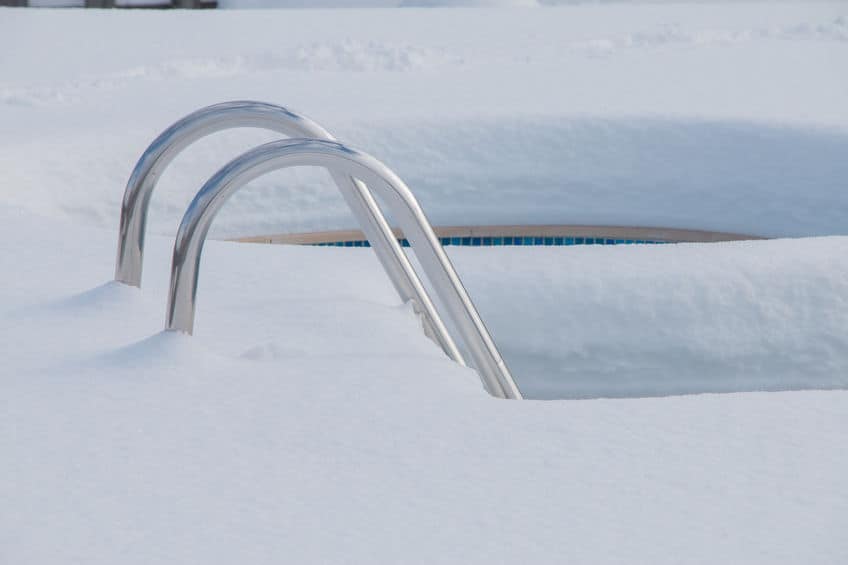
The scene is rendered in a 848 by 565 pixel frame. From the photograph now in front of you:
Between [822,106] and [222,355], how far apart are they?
10.3ft

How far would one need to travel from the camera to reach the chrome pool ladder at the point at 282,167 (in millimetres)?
1719

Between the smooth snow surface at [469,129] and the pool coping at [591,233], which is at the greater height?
the smooth snow surface at [469,129]

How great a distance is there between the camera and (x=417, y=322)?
2.21 m

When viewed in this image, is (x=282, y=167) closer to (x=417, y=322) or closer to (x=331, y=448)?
(x=331, y=448)

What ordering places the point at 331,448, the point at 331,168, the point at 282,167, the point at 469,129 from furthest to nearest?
the point at 469,129, the point at 331,168, the point at 282,167, the point at 331,448

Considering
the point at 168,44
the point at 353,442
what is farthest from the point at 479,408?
the point at 168,44

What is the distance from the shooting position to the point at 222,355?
185 cm

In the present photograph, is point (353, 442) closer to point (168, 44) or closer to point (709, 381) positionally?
point (709, 381)

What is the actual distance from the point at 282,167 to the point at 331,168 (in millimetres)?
149

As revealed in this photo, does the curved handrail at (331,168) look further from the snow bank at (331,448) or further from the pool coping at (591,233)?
the pool coping at (591,233)

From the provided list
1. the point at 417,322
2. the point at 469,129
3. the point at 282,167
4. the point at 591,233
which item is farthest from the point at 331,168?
the point at 591,233

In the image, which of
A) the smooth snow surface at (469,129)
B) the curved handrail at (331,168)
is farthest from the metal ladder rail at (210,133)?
the smooth snow surface at (469,129)

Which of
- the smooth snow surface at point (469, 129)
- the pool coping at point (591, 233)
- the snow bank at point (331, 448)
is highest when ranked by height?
the snow bank at point (331, 448)

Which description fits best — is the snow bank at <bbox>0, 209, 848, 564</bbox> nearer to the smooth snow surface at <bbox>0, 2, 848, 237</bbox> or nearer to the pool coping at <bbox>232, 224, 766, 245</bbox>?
the smooth snow surface at <bbox>0, 2, 848, 237</bbox>
